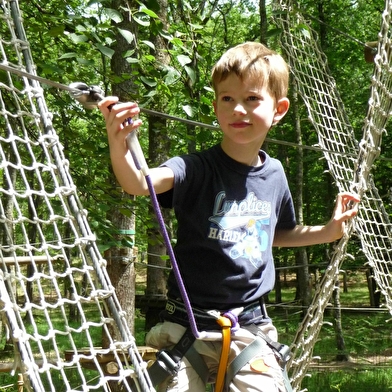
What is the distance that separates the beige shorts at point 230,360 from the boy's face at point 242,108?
0.47 m

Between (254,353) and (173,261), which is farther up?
(173,261)

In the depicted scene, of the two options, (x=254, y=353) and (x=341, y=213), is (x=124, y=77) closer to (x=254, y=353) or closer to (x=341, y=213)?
(x=341, y=213)

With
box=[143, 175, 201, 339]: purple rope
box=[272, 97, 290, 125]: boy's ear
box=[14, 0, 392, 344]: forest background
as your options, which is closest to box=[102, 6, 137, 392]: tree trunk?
box=[14, 0, 392, 344]: forest background

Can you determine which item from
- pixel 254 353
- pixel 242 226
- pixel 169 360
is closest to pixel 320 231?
pixel 242 226

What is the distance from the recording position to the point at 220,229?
1.61 metres

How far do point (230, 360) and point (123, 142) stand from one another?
60 cm

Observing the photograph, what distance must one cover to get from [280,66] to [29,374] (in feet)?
3.12

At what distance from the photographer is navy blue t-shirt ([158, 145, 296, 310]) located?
1.60m

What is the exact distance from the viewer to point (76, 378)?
23.1 ft

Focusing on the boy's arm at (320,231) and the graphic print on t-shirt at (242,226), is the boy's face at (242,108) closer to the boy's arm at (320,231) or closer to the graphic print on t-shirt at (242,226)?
the graphic print on t-shirt at (242,226)

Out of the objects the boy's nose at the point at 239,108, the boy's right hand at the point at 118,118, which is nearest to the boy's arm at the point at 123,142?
the boy's right hand at the point at 118,118

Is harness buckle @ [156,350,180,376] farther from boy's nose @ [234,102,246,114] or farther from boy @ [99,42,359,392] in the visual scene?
boy's nose @ [234,102,246,114]

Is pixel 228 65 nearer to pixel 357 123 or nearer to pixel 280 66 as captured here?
pixel 280 66

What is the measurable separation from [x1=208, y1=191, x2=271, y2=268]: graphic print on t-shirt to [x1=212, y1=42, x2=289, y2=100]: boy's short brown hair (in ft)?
0.90
